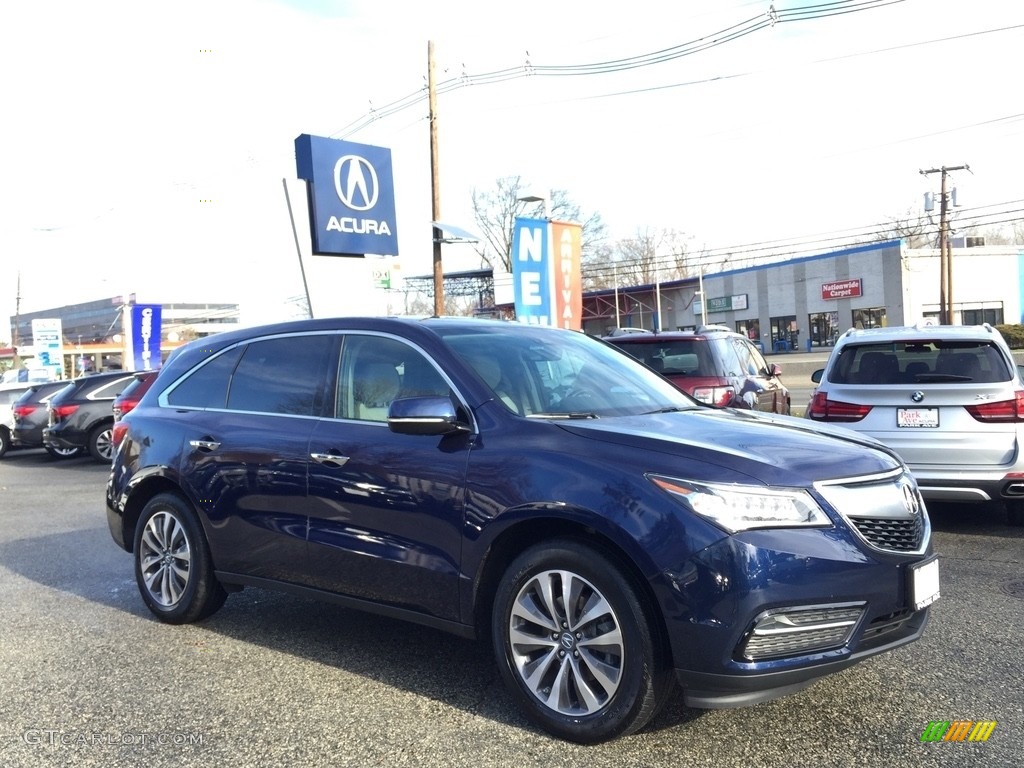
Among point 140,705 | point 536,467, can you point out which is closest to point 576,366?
point 536,467

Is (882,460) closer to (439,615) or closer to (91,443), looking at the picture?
(439,615)

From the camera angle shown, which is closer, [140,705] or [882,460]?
[882,460]

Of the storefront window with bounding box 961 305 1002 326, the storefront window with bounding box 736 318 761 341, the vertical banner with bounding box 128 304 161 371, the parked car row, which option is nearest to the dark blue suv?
the parked car row

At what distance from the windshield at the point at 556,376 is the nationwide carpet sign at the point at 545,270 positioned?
13.0 m

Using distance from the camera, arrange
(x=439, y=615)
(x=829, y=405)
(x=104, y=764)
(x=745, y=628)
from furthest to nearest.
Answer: (x=829, y=405) → (x=439, y=615) → (x=104, y=764) → (x=745, y=628)

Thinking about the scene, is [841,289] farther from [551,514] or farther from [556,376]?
[551,514]

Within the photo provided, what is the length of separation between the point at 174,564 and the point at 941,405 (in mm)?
5814

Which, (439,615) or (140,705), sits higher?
(439,615)

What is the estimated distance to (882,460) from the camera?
3.95 metres

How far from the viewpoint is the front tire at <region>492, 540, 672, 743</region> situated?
11.7 feet

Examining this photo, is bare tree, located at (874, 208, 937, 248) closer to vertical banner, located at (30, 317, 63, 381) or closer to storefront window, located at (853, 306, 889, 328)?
storefront window, located at (853, 306, 889, 328)

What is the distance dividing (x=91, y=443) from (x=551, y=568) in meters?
15.4

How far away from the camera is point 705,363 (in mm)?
10797

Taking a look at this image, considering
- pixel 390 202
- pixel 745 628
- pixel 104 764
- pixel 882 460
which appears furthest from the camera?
pixel 390 202
